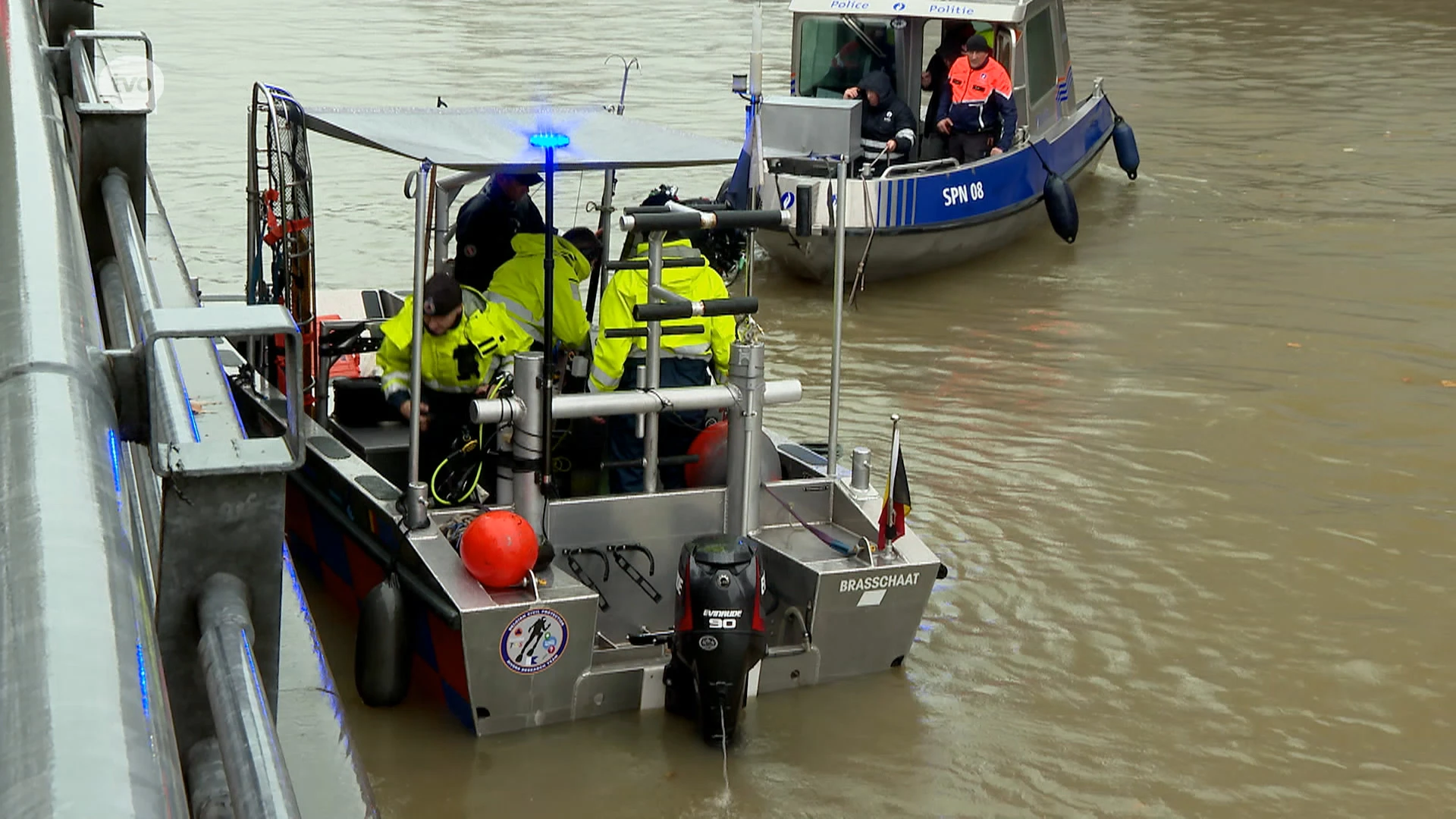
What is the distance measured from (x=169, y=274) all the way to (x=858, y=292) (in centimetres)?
1033

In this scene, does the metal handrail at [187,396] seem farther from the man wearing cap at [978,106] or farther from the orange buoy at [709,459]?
the man wearing cap at [978,106]

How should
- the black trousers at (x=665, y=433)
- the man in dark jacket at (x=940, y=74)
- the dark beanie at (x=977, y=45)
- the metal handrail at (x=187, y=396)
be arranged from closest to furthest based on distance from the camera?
the metal handrail at (x=187, y=396)
the black trousers at (x=665, y=433)
the dark beanie at (x=977, y=45)
the man in dark jacket at (x=940, y=74)

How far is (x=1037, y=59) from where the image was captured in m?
13.8

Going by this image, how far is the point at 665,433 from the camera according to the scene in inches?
267

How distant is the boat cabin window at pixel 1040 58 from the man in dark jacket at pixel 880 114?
3.82 ft

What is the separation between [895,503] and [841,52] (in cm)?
809

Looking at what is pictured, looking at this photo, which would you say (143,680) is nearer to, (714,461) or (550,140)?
(550,140)

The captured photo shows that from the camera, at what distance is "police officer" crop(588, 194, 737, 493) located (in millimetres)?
6355

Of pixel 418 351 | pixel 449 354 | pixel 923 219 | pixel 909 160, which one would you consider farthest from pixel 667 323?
pixel 909 160

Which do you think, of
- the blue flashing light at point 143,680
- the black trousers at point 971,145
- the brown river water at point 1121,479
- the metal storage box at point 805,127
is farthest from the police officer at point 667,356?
the black trousers at point 971,145

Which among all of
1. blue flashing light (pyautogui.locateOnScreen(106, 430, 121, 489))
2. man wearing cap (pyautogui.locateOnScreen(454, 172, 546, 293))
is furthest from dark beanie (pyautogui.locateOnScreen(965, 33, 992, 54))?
blue flashing light (pyautogui.locateOnScreen(106, 430, 121, 489))

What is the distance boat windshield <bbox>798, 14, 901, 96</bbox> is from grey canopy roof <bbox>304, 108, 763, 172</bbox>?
702 centimetres

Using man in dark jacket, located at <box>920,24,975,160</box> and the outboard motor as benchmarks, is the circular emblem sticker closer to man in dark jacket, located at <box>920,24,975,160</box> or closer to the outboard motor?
the outboard motor

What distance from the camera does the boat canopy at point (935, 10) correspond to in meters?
12.7
